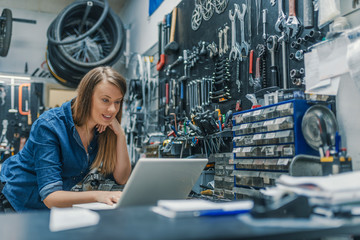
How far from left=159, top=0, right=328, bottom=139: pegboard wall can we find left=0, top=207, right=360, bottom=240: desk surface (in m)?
0.82

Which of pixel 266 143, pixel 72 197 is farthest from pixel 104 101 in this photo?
pixel 266 143

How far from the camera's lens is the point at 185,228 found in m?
0.62

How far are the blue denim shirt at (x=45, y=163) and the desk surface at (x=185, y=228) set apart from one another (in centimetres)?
64

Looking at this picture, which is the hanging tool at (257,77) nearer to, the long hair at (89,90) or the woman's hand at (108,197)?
the long hair at (89,90)

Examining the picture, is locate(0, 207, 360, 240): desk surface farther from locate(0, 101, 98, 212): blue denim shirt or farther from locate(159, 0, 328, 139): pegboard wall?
locate(159, 0, 328, 139): pegboard wall

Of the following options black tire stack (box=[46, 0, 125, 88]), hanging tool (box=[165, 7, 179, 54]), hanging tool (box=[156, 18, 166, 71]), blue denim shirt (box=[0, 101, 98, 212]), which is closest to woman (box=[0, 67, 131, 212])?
blue denim shirt (box=[0, 101, 98, 212])

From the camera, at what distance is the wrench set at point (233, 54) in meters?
1.69

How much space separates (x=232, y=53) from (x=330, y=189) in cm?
166

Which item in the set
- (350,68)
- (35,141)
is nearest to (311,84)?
(350,68)

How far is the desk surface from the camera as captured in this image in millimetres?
570

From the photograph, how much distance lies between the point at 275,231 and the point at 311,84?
1.07m

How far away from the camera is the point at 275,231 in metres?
0.59

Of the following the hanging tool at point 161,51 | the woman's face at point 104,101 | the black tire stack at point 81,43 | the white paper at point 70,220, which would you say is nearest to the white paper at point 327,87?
the woman's face at point 104,101

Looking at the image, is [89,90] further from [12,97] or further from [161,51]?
[12,97]
